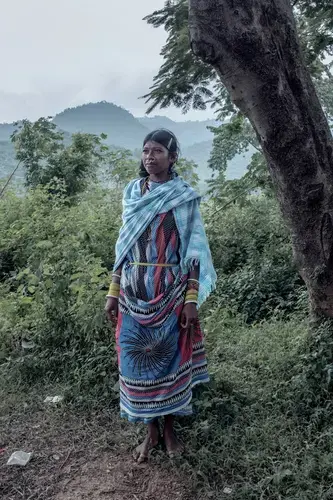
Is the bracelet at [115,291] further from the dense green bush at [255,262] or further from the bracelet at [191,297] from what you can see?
the dense green bush at [255,262]

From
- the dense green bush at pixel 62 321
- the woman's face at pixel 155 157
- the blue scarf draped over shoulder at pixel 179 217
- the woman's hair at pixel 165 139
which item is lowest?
the dense green bush at pixel 62 321

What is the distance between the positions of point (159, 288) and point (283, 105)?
1375mm

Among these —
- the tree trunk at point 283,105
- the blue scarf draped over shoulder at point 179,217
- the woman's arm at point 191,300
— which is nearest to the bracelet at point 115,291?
the blue scarf draped over shoulder at point 179,217

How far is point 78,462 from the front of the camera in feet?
8.84

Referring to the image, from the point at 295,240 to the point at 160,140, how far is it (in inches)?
50.6

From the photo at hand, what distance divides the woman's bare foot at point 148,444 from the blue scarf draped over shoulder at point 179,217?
98cm

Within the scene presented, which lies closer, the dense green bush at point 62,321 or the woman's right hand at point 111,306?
the woman's right hand at point 111,306

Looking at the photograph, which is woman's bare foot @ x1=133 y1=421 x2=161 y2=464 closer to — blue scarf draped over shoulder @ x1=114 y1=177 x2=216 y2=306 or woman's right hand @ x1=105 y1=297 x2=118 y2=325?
woman's right hand @ x1=105 y1=297 x2=118 y2=325

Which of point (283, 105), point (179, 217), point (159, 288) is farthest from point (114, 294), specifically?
point (283, 105)

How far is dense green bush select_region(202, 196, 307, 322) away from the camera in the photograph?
457 centimetres

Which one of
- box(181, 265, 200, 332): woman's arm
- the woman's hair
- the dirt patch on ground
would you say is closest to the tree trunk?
the woman's hair

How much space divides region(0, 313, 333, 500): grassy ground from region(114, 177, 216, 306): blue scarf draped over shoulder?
38.5 inches

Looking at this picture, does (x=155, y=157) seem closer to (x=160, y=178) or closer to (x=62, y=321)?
(x=160, y=178)

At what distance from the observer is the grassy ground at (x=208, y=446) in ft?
7.72
